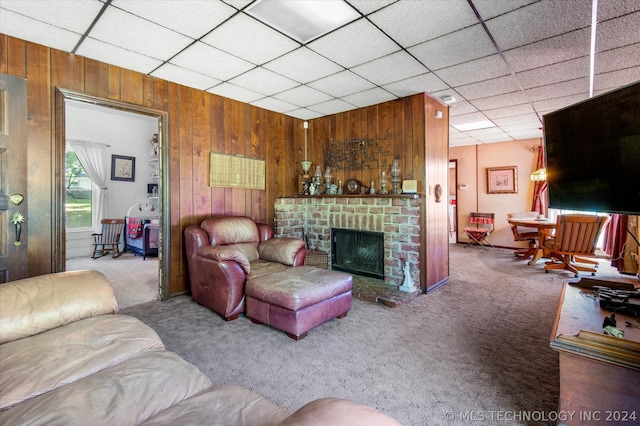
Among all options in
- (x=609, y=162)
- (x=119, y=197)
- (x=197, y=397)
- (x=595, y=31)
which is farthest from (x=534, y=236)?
(x=119, y=197)

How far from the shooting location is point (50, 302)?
1.65 metres

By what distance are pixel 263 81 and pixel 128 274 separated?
3.72 meters

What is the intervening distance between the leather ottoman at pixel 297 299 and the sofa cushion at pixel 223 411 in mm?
1405

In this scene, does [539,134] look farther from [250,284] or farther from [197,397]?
[197,397]

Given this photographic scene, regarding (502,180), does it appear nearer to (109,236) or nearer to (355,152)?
(355,152)

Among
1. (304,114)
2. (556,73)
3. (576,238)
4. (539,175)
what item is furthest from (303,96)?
(539,175)

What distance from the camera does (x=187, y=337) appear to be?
263cm

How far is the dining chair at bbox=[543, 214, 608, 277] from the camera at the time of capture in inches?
176

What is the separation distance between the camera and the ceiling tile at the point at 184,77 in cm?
331

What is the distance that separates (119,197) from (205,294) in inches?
199

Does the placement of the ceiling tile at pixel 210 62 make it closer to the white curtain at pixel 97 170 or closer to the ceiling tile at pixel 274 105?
the ceiling tile at pixel 274 105

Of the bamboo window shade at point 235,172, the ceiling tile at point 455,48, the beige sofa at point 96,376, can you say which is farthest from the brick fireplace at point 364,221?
the beige sofa at point 96,376

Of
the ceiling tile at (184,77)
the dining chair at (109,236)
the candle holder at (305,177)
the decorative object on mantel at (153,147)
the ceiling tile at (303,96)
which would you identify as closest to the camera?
the ceiling tile at (184,77)

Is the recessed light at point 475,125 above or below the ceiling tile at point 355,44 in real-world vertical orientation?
above
